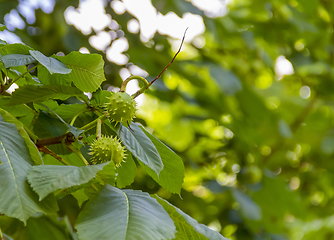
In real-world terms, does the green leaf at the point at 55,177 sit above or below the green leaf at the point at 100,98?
above

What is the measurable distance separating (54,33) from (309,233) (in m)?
2.57

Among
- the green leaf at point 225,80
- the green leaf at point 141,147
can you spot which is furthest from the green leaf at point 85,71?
the green leaf at point 225,80

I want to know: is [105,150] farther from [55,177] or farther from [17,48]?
[17,48]

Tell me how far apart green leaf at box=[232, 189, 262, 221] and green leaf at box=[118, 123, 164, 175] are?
1650 mm

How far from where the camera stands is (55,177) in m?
0.58

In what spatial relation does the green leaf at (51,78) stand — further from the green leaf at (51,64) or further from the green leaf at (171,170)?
the green leaf at (171,170)

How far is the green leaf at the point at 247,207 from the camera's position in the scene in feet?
7.44

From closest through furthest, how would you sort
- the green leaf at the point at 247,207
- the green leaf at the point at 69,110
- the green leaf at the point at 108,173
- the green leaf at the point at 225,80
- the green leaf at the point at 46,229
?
the green leaf at the point at 108,173
the green leaf at the point at 69,110
the green leaf at the point at 46,229
the green leaf at the point at 247,207
the green leaf at the point at 225,80

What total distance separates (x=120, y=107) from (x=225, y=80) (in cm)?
181

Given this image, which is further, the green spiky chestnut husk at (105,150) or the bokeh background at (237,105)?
the bokeh background at (237,105)

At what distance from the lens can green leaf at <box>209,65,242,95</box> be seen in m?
2.46

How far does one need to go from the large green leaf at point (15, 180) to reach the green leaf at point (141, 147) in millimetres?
222

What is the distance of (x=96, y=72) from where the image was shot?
2.76 ft

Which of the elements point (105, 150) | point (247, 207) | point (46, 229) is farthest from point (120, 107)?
point (247, 207)
